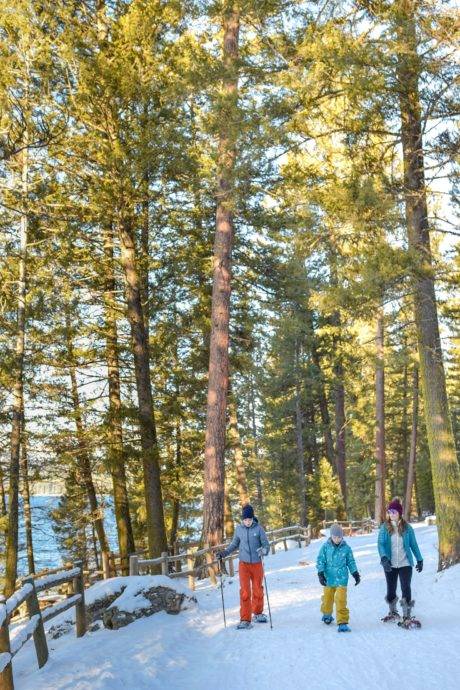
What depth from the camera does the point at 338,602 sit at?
774 cm

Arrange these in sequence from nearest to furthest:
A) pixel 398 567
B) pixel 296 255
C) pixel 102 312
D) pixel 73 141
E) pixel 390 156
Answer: pixel 398 567 → pixel 390 156 → pixel 296 255 → pixel 73 141 → pixel 102 312

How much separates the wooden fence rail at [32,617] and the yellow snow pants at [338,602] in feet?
11.4

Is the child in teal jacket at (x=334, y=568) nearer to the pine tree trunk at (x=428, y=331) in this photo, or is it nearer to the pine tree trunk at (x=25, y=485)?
the pine tree trunk at (x=428, y=331)

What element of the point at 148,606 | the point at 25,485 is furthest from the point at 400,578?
the point at 25,485

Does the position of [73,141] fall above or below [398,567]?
above

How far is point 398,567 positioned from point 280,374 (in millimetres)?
22336

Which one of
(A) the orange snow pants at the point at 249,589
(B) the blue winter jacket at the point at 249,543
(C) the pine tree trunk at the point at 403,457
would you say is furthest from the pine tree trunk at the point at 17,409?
(C) the pine tree trunk at the point at 403,457

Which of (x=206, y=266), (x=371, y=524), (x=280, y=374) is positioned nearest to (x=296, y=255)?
(x=206, y=266)

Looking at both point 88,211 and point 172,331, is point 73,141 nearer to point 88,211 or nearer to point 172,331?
point 88,211

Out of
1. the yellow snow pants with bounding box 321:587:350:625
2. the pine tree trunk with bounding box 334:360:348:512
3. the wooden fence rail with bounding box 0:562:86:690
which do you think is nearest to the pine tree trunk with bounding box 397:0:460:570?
the yellow snow pants with bounding box 321:587:350:625

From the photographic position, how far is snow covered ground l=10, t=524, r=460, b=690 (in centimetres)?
571

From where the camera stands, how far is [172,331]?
16797 mm

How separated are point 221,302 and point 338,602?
7.44 m

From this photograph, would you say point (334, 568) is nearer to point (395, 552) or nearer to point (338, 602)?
point (338, 602)
